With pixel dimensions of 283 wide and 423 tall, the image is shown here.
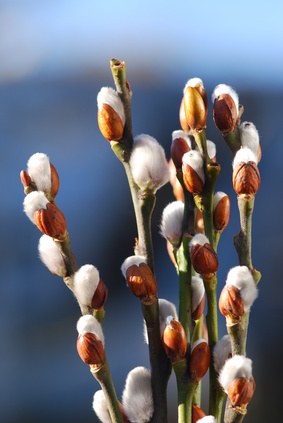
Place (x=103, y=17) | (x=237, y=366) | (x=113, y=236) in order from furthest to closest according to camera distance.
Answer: (x=103, y=17), (x=113, y=236), (x=237, y=366)

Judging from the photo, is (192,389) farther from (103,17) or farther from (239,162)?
(103,17)

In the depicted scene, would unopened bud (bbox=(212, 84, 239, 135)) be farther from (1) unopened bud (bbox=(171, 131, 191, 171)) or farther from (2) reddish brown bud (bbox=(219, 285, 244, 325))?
(2) reddish brown bud (bbox=(219, 285, 244, 325))

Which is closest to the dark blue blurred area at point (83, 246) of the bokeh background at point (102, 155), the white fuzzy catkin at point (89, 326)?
the bokeh background at point (102, 155)

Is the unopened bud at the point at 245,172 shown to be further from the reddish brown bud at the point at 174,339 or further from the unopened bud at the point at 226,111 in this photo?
the reddish brown bud at the point at 174,339

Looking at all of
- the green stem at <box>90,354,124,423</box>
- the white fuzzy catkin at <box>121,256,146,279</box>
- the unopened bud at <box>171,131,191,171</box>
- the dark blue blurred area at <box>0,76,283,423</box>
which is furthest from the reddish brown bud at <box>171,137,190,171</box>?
the dark blue blurred area at <box>0,76,283,423</box>

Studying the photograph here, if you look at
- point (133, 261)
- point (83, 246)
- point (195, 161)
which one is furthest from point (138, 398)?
point (83, 246)

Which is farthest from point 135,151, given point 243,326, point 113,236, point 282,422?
point 282,422

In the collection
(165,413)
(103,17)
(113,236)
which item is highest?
(103,17)
